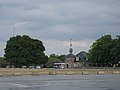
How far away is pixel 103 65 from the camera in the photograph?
165250mm

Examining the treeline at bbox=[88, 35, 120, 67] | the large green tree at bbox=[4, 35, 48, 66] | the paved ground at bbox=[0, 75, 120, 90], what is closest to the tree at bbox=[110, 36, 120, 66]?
the treeline at bbox=[88, 35, 120, 67]

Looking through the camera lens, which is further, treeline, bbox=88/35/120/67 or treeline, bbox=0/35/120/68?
treeline, bbox=0/35/120/68

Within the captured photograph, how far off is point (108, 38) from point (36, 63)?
35.2m

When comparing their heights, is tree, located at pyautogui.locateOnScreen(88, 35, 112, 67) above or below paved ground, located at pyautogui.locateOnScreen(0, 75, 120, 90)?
above

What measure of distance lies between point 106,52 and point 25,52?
33.7 m

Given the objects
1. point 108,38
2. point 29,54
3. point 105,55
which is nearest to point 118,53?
point 105,55

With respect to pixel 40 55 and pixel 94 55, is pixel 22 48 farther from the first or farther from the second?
pixel 94 55

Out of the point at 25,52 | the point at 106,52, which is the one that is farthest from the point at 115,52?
the point at 25,52

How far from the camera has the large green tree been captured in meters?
154

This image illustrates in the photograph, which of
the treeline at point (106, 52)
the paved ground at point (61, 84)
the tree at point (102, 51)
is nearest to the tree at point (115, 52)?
the treeline at point (106, 52)

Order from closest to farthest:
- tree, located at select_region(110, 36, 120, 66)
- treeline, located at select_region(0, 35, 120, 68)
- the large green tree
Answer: tree, located at select_region(110, 36, 120, 66)
treeline, located at select_region(0, 35, 120, 68)
the large green tree

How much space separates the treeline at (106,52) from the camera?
152 metres

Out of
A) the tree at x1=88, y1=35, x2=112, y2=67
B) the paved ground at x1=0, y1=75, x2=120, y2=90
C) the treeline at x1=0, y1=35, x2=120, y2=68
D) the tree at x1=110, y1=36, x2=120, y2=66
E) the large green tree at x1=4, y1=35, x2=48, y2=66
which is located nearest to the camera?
the paved ground at x1=0, y1=75, x2=120, y2=90

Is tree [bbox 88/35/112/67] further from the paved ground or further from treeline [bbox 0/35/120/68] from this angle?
the paved ground
